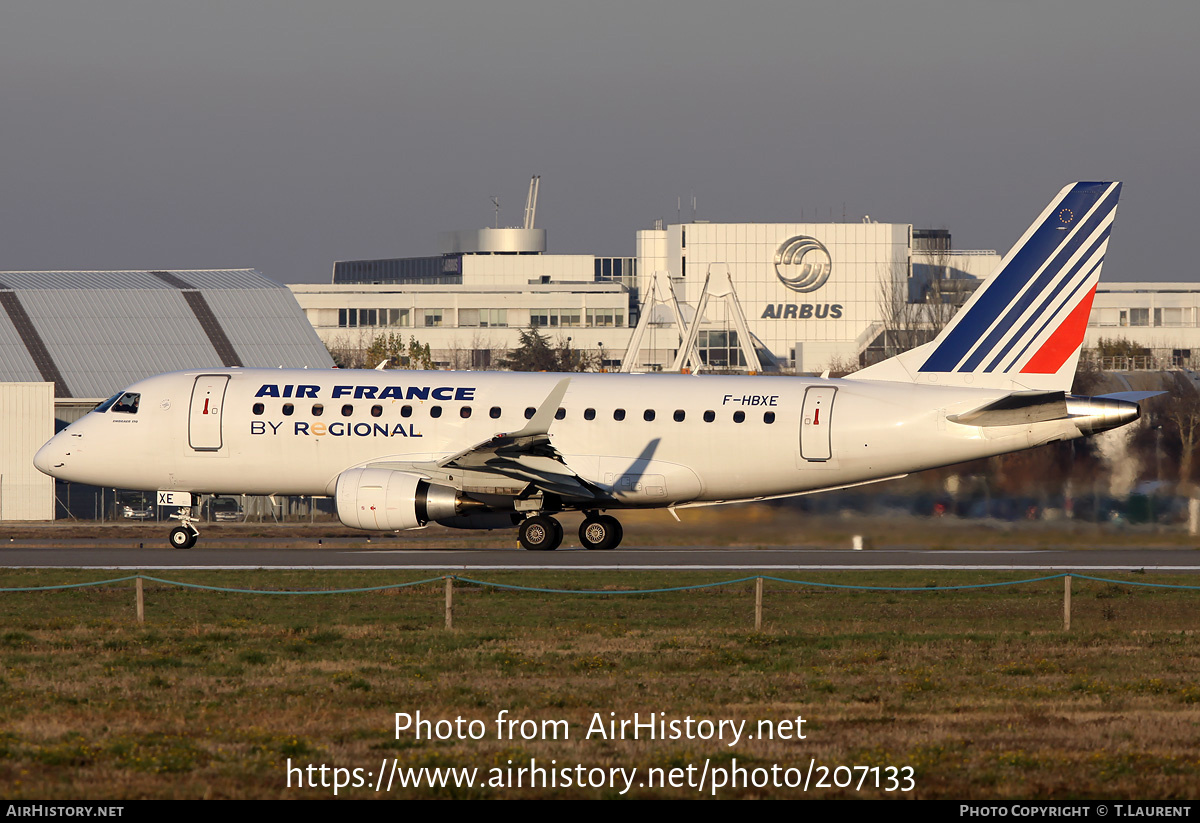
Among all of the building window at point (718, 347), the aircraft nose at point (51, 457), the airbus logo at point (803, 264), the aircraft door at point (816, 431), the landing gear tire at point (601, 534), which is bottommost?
the landing gear tire at point (601, 534)

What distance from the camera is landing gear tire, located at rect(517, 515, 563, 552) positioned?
110 ft

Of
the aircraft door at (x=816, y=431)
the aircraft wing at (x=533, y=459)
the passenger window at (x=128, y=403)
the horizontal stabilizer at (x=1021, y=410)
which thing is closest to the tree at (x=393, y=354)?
the passenger window at (x=128, y=403)

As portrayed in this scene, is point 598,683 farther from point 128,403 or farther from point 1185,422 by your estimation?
point 1185,422

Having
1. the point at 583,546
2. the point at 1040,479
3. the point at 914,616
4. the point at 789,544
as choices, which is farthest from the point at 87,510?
the point at 914,616

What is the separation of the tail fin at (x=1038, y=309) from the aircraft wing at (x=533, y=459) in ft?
28.0

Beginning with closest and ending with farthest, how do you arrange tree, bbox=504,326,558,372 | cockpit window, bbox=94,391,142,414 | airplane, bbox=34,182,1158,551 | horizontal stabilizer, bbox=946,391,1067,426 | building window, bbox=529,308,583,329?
horizontal stabilizer, bbox=946,391,1067,426
airplane, bbox=34,182,1158,551
cockpit window, bbox=94,391,142,414
tree, bbox=504,326,558,372
building window, bbox=529,308,583,329

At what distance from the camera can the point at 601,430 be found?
109 feet

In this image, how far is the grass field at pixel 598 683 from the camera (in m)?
12.5

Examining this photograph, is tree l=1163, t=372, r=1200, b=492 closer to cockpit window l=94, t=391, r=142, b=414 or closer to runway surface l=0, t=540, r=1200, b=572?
runway surface l=0, t=540, r=1200, b=572

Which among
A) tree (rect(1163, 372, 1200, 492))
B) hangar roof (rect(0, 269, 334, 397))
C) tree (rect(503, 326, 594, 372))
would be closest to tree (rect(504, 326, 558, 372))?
tree (rect(503, 326, 594, 372))

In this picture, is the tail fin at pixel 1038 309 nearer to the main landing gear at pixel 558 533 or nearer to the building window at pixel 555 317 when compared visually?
the main landing gear at pixel 558 533
